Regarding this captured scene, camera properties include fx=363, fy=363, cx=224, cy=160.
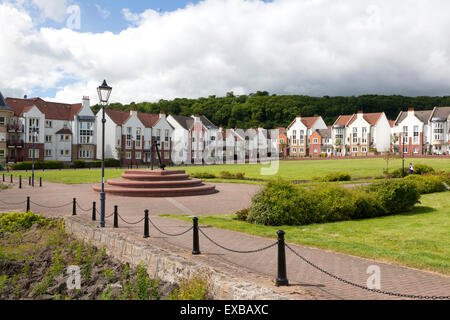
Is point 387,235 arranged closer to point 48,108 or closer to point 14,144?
point 14,144

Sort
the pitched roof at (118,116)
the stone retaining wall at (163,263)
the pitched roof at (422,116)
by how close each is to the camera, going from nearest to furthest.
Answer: the stone retaining wall at (163,263) < the pitched roof at (118,116) < the pitched roof at (422,116)

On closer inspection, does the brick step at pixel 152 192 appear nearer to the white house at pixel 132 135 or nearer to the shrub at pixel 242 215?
the shrub at pixel 242 215

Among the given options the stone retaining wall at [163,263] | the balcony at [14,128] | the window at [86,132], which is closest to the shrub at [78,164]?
the window at [86,132]

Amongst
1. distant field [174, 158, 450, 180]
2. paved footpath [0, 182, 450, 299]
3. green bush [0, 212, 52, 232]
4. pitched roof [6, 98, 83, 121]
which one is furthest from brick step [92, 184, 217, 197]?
pitched roof [6, 98, 83, 121]

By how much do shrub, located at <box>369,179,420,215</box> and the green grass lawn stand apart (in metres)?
0.50

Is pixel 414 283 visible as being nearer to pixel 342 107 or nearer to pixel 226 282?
pixel 226 282

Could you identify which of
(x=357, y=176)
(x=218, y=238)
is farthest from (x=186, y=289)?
(x=357, y=176)

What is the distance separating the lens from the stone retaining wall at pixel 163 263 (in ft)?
21.1

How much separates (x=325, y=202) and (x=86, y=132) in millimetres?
62782

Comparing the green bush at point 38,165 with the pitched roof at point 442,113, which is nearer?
the green bush at point 38,165

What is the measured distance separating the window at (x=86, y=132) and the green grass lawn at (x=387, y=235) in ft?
195

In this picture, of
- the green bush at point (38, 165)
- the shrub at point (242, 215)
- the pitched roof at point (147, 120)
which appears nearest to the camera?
the shrub at point (242, 215)

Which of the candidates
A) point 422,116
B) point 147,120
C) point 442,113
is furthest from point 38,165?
point 442,113
